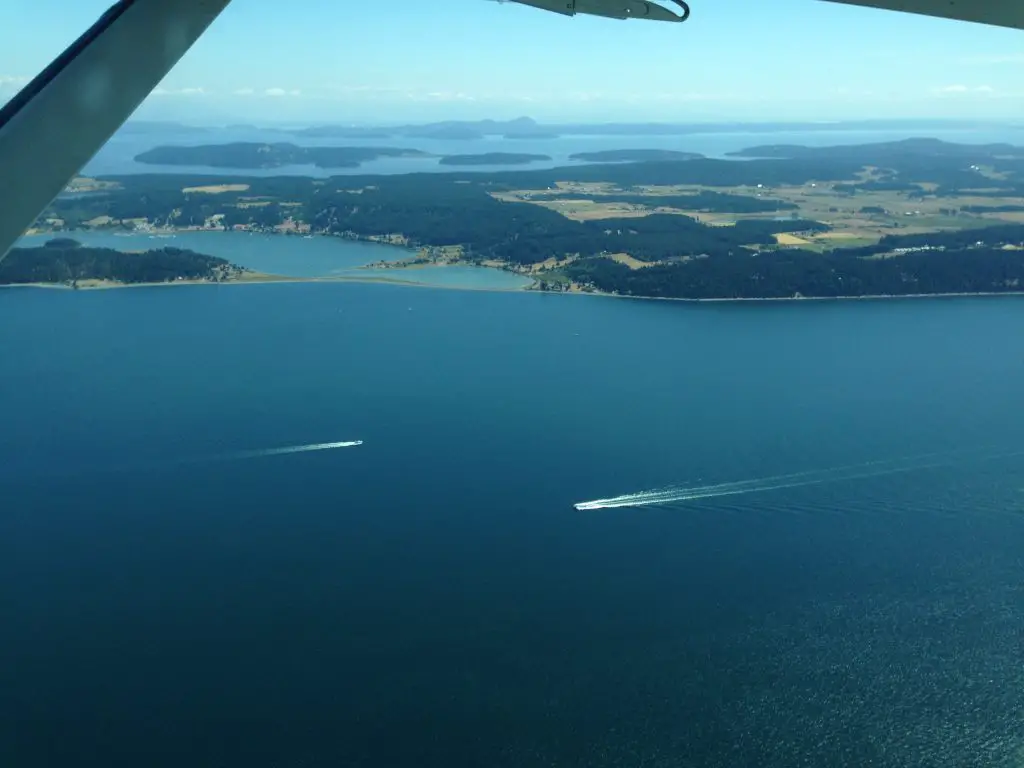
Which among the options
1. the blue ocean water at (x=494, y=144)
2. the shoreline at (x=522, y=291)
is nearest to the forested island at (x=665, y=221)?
the shoreline at (x=522, y=291)

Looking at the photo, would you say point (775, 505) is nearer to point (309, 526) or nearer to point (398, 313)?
point (309, 526)

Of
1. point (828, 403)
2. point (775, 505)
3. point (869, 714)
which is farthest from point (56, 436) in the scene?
point (828, 403)

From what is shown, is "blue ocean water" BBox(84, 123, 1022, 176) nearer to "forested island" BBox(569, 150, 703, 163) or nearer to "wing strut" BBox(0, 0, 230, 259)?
"forested island" BBox(569, 150, 703, 163)

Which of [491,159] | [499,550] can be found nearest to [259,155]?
[491,159]

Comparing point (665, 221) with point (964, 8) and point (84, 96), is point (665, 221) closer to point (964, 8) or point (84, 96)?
point (964, 8)

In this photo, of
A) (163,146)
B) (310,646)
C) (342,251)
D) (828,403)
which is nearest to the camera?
(310,646)

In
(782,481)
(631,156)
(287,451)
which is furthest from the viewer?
(631,156)

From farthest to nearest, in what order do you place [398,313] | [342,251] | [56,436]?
[342,251] < [398,313] < [56,436]

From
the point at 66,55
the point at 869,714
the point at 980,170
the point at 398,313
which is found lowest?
the point at 869,714
